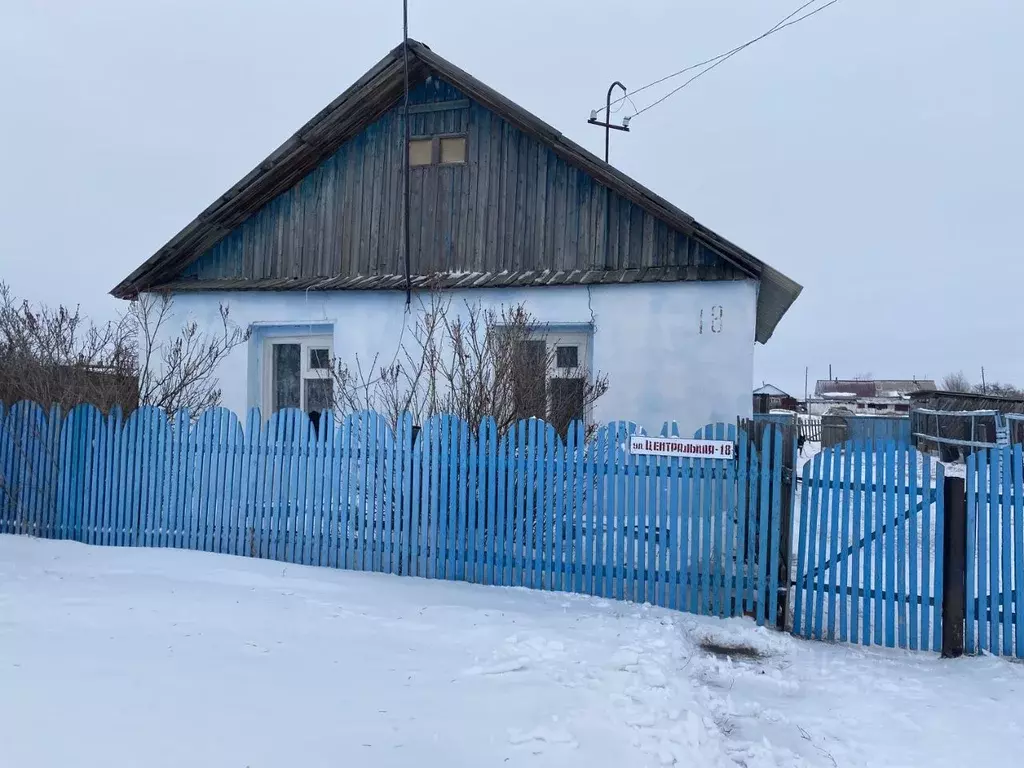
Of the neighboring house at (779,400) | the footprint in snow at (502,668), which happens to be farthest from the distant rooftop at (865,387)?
the footprint in snow at (502,668)

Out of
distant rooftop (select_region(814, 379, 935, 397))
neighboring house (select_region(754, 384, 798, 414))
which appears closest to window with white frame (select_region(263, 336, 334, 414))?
neighboring house (select_region(754, 384, 798, 414))

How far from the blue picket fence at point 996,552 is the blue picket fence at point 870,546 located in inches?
9.0

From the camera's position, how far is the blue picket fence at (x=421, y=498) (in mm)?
6328

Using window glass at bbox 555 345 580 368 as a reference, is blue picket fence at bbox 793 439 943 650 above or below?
below

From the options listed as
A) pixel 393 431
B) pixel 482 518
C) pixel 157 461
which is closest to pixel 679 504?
pixel 482 518

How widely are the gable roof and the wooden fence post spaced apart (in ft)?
12.6

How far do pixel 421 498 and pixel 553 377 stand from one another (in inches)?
125

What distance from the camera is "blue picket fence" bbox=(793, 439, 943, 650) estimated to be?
18.8ft

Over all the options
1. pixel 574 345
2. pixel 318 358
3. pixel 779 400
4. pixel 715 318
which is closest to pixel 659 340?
pixel 715 318

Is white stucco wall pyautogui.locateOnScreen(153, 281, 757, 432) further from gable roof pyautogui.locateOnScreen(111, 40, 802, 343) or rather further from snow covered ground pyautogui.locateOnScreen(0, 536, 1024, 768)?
snow covered ground pyautogui.locateOnScreen(0, 536, 1024, 768)

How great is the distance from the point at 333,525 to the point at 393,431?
3.80 feet

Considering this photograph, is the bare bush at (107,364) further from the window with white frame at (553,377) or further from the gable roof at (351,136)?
the window with white frame at (553,377)

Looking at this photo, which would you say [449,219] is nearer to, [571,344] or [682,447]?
[571,344]

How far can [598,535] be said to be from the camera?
6559mm
